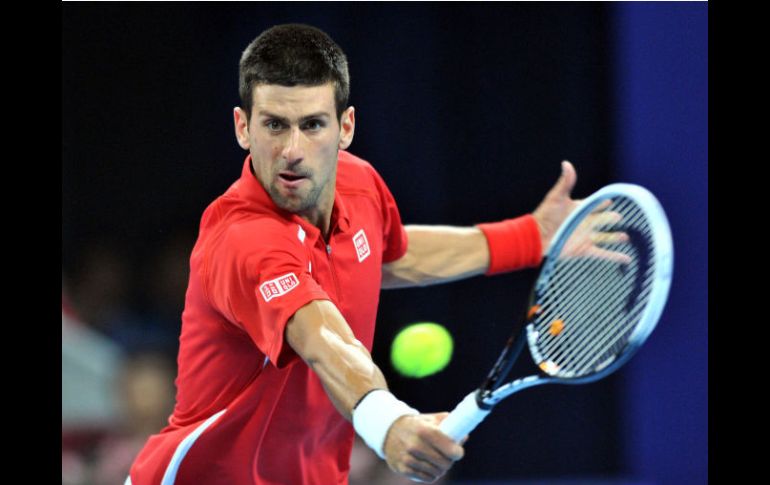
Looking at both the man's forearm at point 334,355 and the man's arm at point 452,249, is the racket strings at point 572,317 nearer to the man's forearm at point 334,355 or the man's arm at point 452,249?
the man's arm at point 452,249

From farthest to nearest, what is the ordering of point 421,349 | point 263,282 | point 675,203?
point 421,349, point 675,203, point 263,282

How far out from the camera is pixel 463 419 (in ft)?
7.84

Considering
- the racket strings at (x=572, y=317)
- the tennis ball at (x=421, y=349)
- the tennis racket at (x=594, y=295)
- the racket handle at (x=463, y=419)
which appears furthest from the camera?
the tennis ball at (x=421, y=349)

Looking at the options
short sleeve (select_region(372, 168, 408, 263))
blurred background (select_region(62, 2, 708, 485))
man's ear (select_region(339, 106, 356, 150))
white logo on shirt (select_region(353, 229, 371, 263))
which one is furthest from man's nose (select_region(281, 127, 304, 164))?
blurred background (select_region(62, 2, 708, 485))

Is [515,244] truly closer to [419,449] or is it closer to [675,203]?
[419,449]

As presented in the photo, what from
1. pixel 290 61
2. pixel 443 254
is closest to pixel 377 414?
pixel 290 61

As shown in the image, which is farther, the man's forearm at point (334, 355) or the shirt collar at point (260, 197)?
the shirt collar at point (260, 197)

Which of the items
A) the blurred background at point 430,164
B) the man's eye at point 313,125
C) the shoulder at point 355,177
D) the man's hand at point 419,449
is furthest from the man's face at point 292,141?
the blurred background at point 430,164

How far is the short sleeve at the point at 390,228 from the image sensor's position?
3.30 m

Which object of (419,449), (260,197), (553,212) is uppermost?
(260,197)

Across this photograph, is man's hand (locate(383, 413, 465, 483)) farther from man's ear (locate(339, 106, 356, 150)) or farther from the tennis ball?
the tennis ball

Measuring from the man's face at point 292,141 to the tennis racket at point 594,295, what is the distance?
64cm

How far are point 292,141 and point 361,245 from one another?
0.40 metres

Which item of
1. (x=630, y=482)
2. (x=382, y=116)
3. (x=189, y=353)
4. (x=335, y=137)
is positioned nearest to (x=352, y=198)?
(x=335, y=137)
